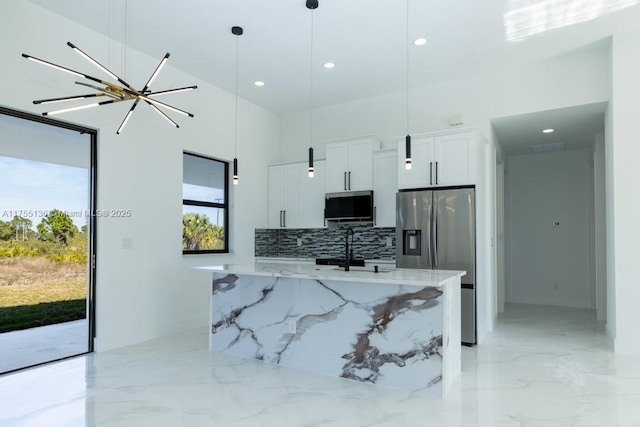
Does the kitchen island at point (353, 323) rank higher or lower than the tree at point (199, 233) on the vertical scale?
lower

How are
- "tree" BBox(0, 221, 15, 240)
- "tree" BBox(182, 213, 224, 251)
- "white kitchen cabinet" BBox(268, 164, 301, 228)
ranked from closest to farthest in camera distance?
1. "tree" BBox(0, 221, 15, 240)
2. "tree" BBox(182, 213, 224, 251)
3. "white kitchen cabinet" BBox(268, 164, 301, 228)

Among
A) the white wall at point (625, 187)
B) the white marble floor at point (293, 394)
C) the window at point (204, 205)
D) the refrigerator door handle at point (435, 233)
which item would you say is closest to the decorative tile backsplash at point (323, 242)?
the window at point (204, 205)

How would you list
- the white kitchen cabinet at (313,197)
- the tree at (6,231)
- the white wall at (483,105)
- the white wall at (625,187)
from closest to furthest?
the tree at (6,231) → the white wall at (625,187) → the white wall at (483,105) → the white kitchen cabinet at (313,197)

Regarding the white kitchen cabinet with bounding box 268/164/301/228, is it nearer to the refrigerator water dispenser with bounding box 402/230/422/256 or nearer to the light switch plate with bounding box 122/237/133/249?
the refrigerator water dispenser with bounding box 402/230/422/256

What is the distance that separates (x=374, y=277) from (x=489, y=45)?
3.01 meters

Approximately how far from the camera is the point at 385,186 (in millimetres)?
5492

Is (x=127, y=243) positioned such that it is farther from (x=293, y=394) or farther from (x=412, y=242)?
(x=412, y=242)

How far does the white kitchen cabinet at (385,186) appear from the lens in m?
5.43

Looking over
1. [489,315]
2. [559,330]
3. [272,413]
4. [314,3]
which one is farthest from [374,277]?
[559,330]

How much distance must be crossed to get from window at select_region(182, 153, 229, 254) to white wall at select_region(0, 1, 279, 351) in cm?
17

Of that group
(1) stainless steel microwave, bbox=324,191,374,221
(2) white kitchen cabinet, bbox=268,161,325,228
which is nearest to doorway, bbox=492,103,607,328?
(1) stainless steel microwave, bbox=324,191,374,221

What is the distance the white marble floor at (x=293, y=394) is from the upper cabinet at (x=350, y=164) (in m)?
2.53

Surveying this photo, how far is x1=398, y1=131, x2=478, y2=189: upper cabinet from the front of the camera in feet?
15.1

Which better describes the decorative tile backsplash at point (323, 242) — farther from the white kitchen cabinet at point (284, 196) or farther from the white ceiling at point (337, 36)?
the white ceiling at point (337, 36)
